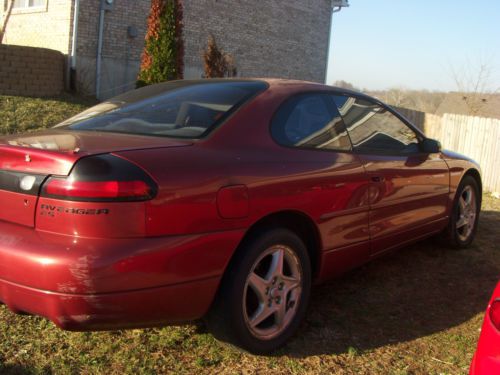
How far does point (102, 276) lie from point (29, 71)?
10.4 meters

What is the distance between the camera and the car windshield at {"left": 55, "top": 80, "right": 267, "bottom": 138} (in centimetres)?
322

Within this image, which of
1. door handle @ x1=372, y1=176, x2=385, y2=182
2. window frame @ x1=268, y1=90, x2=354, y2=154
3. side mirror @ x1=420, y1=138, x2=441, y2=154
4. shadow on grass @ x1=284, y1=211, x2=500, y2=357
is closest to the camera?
window frame @ x1=268, y1=90, x2=354, y2=154

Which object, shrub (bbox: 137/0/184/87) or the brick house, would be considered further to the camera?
the brick house

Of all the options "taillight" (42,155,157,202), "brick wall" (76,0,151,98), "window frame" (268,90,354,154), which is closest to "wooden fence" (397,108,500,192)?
"window frame" (268,90,354,154)

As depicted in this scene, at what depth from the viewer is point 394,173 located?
4133 mm

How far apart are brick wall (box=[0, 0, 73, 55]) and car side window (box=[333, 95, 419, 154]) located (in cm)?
1066

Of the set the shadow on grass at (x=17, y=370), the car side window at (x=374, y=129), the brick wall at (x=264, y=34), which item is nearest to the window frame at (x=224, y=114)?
the car side window at (x=374, y=129)

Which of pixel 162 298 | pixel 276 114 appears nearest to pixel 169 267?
pixel 162 298

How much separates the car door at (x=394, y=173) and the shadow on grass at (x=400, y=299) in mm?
376

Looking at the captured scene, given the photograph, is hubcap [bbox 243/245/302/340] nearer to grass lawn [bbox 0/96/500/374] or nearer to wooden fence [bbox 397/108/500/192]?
grass lawn [bbox 0/96/500/374]

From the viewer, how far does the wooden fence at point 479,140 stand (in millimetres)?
10883

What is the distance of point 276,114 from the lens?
11.2 ft

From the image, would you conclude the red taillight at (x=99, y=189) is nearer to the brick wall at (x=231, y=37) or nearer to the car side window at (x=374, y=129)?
the car side window at (x=374, y=129)

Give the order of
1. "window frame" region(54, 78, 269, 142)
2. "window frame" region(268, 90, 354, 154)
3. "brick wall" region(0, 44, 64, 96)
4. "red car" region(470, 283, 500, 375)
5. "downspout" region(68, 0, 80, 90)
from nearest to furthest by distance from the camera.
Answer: "red car" region(470, 283, 500, 375), "window frame" region(54, 78, 269, 142), "window frame" region(268, 90, 354, 154), "brick wall" region(0, 44, 64, 96), "downspout" region(68, 0, 80, 90)
